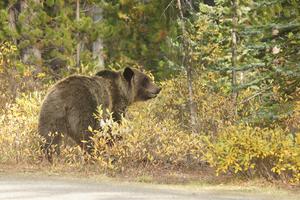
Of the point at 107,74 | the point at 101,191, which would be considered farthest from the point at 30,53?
the point at 101,191

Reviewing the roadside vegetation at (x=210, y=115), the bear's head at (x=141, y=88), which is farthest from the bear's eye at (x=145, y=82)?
the roadside vegetation at (x=210, y=115)

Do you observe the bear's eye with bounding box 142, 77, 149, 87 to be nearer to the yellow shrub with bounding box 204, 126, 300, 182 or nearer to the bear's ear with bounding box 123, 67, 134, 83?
the bear's ear with bounding box 123, 67, 134, 83

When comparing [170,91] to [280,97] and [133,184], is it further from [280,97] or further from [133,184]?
[133,184]

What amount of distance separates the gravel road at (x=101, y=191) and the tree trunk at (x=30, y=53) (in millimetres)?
9925

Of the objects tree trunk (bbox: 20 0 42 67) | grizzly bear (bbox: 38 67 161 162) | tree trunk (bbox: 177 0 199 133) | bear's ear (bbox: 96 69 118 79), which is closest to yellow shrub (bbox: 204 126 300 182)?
grizzly bear (bbox: 38 67 161 162)

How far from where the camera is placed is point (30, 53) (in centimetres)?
2261

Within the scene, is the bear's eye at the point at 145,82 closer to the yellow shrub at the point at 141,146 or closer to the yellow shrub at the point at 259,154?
the yellow shrub at the point at 141,146

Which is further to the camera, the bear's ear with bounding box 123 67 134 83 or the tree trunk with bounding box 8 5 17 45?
the tree trunk with bounding box 8 5 17 45

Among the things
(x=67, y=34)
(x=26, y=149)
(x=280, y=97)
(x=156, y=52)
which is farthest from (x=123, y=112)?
(x=156, y=52)

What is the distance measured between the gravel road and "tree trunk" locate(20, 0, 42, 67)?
992cm

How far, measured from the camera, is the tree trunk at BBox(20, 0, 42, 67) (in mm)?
21844

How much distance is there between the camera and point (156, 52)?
95.0 feet

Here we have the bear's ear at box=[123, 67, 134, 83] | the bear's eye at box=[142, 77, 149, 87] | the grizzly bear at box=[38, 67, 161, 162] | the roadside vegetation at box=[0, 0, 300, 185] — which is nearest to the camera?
the roadside vegetation at box=[0, 0, 300, 185]

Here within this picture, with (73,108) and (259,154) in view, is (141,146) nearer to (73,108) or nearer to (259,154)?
(73,108)
